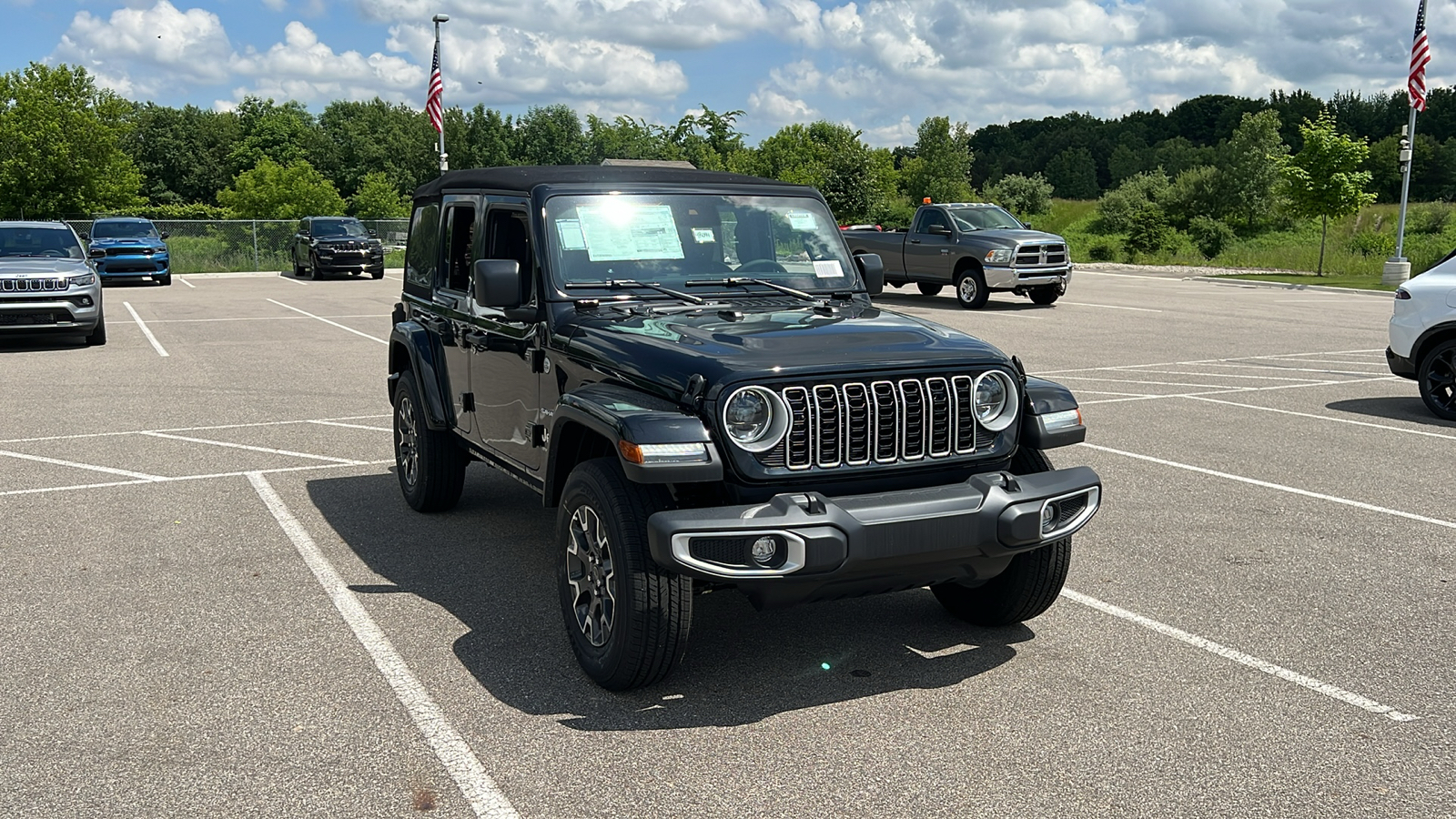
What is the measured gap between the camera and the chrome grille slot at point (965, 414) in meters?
4.61

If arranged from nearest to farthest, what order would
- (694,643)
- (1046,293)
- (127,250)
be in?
(694,643)
(1046,293)
(127,250)

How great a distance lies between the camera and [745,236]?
233 inches

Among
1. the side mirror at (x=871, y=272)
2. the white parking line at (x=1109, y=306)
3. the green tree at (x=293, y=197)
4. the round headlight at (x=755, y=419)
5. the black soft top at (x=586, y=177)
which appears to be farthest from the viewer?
the green tree at (x=293, y=197)

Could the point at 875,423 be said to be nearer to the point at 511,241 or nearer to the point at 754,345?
the point at 754,345

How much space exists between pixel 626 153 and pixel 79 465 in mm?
109934

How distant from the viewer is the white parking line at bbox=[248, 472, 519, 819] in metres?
3.76

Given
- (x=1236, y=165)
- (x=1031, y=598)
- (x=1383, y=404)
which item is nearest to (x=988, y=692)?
(x=1031, y=598)

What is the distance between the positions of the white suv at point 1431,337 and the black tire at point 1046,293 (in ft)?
41.1

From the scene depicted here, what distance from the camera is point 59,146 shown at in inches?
1831

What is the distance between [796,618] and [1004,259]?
18381mm

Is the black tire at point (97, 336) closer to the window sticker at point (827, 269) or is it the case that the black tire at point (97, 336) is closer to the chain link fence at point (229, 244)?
the window sticker at point (827, 269)

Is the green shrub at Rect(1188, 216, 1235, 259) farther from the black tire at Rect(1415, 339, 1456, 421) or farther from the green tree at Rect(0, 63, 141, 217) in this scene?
the green tree at Rect(0, 63, 141, 217)

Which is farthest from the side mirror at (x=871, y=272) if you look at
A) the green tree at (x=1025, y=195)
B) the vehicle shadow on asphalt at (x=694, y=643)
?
the green tree at (x=1025, y=195)

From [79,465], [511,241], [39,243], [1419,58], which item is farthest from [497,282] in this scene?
[1419,58]
